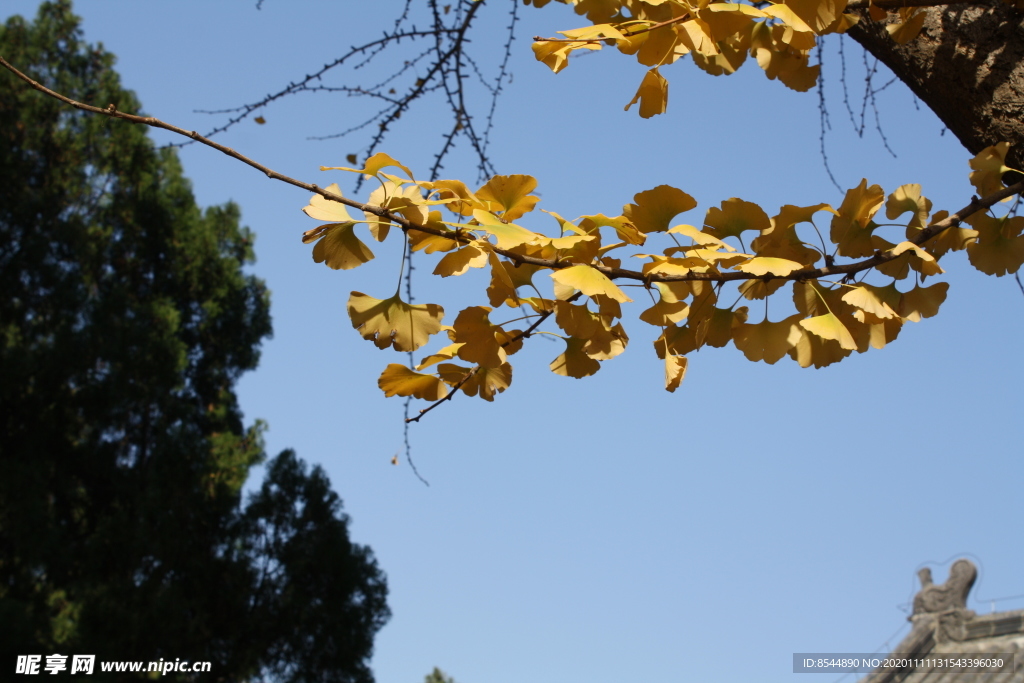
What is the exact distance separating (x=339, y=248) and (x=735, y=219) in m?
0.39

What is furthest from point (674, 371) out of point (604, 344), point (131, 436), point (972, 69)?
point (131, 436)

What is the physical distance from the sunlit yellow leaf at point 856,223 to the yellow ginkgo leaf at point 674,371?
0.20m

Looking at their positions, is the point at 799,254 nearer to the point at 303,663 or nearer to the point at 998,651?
the point at 303,663

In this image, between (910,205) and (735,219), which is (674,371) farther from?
(910,205)

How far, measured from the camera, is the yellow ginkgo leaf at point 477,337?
2.27ft

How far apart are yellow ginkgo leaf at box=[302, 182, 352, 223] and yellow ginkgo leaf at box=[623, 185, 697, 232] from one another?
0.90 feet

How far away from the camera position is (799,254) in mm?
786

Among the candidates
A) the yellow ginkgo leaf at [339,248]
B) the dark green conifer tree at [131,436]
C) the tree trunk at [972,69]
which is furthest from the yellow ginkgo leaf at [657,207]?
the dark green conifer tree at [131,436]

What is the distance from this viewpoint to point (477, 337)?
27.3 inches

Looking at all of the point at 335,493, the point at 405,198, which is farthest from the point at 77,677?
the point at 405,198

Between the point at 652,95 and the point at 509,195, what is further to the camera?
the point at 652,95

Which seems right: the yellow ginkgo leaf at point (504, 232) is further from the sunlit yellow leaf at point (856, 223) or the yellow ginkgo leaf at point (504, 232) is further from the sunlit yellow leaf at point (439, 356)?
the sunlit yellow leaf at point (856, 223)

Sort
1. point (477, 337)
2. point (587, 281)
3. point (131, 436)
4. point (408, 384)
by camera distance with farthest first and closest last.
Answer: point (131, 436), point (408, 384), point (477, 337), point (587, 281)

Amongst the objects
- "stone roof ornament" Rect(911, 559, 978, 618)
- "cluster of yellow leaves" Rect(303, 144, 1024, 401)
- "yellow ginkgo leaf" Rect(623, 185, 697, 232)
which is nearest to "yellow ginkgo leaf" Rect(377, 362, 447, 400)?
"cluster of yellow leaves" Rect(303, 144, 1024, 401)
